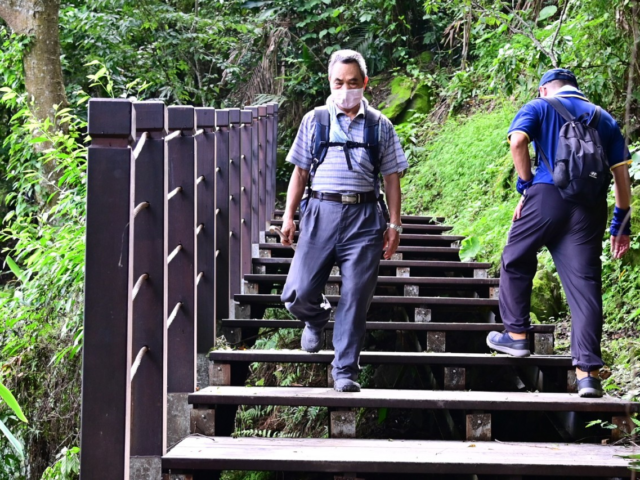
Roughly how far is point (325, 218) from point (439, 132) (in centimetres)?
734

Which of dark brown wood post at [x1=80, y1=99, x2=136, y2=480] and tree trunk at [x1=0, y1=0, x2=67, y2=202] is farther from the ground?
tree trunk at [x1=0, y1=0, x2=67, y2=202]

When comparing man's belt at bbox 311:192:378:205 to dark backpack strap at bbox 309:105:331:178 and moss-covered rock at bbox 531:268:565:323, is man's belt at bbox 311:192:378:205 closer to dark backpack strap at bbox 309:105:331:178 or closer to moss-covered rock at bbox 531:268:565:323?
dark backpack strap at bbox 309:105:331:178

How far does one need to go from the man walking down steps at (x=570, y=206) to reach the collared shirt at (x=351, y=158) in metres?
0.66

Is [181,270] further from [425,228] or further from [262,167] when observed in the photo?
[425,228]

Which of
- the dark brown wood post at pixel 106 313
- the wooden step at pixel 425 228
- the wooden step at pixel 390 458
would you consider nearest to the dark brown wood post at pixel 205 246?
the wooden step at pixel 390 458

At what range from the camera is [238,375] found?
4.03 meters

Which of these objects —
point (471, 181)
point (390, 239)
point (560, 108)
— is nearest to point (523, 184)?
point (560, 108)

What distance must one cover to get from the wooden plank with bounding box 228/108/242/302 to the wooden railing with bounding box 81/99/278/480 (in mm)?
897

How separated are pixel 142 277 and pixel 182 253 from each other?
0.69m

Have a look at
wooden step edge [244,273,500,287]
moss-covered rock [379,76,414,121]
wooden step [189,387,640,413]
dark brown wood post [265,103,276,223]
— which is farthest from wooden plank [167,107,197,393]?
moss-covered rock [379,76,414,121]

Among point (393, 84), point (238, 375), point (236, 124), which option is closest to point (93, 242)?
point (238, 375)

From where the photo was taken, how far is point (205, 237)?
13.8ft

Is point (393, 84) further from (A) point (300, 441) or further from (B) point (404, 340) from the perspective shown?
(A) point (300, 441)

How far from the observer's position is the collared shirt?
355cm
